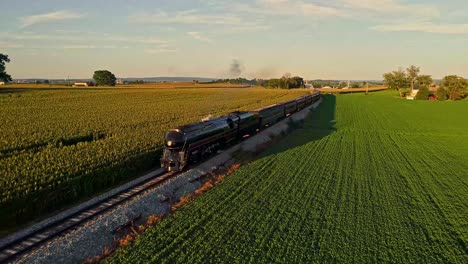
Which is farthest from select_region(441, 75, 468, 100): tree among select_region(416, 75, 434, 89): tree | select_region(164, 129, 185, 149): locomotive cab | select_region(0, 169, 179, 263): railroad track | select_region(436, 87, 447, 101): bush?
select_region(0, 169, 179, 263): railroad track

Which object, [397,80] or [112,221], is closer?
[112,221]

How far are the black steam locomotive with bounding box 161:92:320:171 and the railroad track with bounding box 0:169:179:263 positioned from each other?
1543 millimetres

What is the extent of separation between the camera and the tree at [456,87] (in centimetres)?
11231

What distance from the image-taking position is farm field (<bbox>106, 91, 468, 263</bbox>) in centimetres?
1189

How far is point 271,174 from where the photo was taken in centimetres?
2158

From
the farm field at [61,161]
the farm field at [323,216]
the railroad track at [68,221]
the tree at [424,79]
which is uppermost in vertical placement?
the tree at [424,79]

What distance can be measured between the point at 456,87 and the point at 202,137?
120 m

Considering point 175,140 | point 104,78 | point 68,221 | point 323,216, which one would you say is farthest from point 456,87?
point 104,78

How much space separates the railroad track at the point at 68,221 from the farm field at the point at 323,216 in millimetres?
3564

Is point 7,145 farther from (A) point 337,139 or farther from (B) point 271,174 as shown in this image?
(A) point 337,139

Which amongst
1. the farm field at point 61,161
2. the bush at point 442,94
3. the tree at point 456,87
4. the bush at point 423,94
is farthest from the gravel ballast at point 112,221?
the tree at point 456,87

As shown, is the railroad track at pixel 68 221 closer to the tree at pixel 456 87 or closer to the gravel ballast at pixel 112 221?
the gravel ballast at pixel 112 221

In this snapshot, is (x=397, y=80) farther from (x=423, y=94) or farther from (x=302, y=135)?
(x=302, y=135)

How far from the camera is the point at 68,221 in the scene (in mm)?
14797
